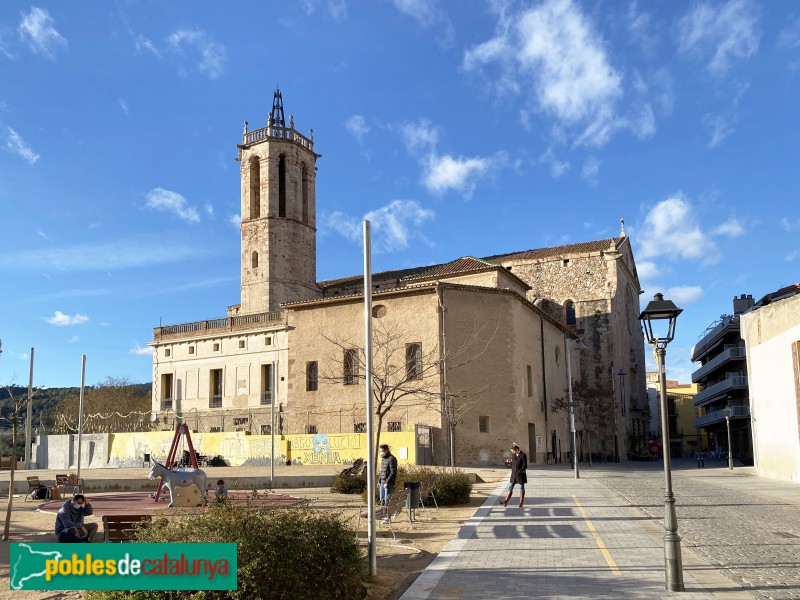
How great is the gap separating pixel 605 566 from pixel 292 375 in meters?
32.9

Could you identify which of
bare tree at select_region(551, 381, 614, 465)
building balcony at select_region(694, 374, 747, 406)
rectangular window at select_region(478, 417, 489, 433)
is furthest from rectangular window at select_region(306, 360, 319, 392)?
building balcony at select_region(694, 374, 747, 406)

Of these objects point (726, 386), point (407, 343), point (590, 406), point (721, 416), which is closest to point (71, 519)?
point (407, 343)

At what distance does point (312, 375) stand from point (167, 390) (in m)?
17.6

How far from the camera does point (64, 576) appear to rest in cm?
543

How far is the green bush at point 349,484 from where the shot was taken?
862 inches

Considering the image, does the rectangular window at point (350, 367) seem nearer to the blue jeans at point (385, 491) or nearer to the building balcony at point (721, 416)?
the blue jeans at point (385, 491)

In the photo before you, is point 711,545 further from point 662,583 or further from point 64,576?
point 64,576

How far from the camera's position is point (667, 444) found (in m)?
9.45

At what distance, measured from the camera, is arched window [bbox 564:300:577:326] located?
57.2 m

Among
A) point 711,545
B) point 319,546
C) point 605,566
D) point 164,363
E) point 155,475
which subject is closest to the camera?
point 319,546

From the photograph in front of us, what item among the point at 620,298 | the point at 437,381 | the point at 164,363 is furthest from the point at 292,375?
the point at 620,298

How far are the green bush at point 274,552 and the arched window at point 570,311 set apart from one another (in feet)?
168

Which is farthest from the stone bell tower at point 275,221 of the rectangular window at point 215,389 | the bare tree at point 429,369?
the bare tree at point 429,369

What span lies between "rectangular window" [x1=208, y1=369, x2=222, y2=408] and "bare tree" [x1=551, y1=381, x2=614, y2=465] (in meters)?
23.5
